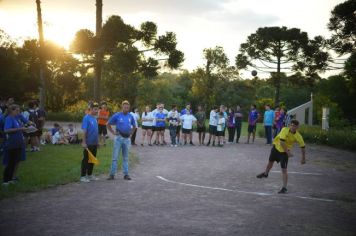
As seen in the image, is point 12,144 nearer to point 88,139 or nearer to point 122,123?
point 88,139

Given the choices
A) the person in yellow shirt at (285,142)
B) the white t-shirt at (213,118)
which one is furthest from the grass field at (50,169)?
the white t-shirt at (213,118)

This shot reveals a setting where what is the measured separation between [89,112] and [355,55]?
1749cm

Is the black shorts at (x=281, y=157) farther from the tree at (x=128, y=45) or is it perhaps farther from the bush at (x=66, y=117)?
the bush at (x=66, y=117)

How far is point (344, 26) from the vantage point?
2339 centimetres

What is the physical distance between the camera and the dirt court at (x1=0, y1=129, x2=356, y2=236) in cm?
610

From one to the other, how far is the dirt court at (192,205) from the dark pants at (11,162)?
122 centimetres

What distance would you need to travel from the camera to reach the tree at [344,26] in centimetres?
2308

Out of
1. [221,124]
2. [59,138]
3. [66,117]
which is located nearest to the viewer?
[59,138]

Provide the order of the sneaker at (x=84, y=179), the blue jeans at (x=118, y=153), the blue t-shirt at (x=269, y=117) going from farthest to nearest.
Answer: the blue t-shirt at (x=269, y=117), the blue jeans at (x=118, y=153), the sneaker at (x=84, y=179)

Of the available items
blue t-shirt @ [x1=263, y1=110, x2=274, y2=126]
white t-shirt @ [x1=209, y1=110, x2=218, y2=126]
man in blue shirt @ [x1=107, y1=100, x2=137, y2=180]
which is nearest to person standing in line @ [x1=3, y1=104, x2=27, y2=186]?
man in blue shirt @ [x1=107, y1=100, x2=137, y2=180]

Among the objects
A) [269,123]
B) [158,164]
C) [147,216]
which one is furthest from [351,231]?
[269,123]

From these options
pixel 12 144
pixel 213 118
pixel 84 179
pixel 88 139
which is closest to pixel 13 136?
pixel 12 144

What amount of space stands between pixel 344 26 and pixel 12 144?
20525 mm

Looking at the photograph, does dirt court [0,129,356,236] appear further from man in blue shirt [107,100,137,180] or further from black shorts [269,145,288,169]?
black shorts [269,145,288,169]
